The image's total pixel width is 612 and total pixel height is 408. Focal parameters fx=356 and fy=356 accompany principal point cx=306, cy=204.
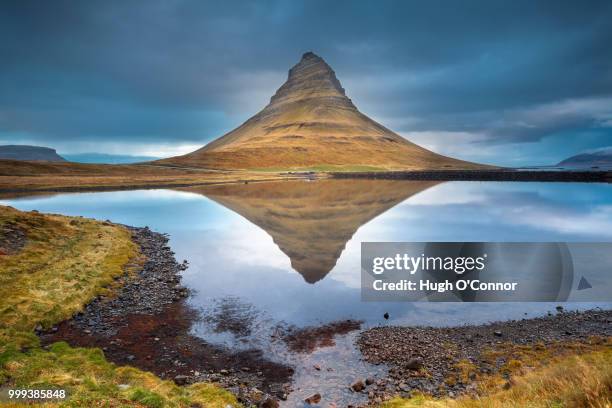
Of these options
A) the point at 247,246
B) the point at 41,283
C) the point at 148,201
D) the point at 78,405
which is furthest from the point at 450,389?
the point at 148,201

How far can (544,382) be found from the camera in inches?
419

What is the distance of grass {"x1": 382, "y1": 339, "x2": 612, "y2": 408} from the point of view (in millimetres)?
7898

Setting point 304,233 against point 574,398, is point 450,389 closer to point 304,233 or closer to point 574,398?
point 574,398

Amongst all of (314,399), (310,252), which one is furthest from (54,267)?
(314,399)

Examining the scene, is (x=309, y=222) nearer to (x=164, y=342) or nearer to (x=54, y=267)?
(x=54, y=267)

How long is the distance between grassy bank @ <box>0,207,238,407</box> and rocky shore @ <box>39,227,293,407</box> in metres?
0.81

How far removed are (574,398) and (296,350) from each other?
38.3 feet

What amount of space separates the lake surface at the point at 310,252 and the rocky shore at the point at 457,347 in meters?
0.93

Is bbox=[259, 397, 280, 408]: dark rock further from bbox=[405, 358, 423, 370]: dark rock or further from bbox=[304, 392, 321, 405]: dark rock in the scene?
bbox=[405, 358, 423, 370]: dark rock

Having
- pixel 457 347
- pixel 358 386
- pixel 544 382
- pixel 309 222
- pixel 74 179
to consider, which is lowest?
pixel 358 386

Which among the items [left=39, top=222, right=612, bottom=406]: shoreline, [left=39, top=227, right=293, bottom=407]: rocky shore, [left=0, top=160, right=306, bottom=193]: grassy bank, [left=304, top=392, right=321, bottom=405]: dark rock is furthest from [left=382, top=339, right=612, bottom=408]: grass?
[left=0, top=160, right=306, bottom=193]: grassy bank

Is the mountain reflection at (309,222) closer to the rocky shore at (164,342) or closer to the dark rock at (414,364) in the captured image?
the rocky shore at (164,342)

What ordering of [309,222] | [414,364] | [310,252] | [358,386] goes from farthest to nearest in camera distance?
[309,222] < [310,252] < [414,364] < [358,386]

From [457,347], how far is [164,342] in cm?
1427
